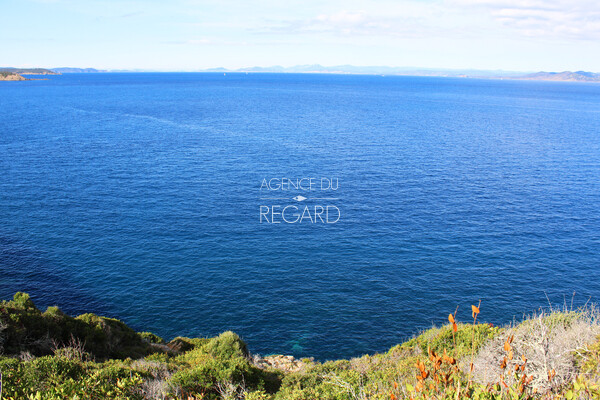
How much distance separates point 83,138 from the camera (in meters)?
132

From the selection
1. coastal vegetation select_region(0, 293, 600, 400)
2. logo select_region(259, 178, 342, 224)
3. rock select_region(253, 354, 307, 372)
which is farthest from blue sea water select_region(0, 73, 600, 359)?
coastal vegetation select_region(0, 293, 600, 400)

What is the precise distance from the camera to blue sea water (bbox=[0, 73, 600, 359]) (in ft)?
172

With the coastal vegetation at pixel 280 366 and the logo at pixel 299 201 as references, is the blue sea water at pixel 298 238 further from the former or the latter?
the coastal vegetation at pixel 280 366

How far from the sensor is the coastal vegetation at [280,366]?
1191 cm

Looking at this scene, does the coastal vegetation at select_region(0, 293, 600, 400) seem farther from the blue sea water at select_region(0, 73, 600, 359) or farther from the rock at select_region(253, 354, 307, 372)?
the blue sea water at select_region(0, 73, 600, 359)

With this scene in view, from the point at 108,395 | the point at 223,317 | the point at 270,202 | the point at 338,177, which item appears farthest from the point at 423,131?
the point at 108,395

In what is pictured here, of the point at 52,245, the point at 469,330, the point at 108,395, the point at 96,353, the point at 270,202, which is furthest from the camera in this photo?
the point at 270,202

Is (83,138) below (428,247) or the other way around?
the other way around

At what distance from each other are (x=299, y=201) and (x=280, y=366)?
4468 centimetres

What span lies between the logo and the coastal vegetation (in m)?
35.0

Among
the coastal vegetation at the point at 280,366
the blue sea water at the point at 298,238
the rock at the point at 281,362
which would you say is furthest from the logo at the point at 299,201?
the coastal vegetation at the point at 280,366

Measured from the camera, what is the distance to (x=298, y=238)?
69.5 meters

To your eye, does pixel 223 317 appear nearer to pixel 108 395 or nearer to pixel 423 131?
pixel 108 395

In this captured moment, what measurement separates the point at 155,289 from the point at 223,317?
36.3 feet
